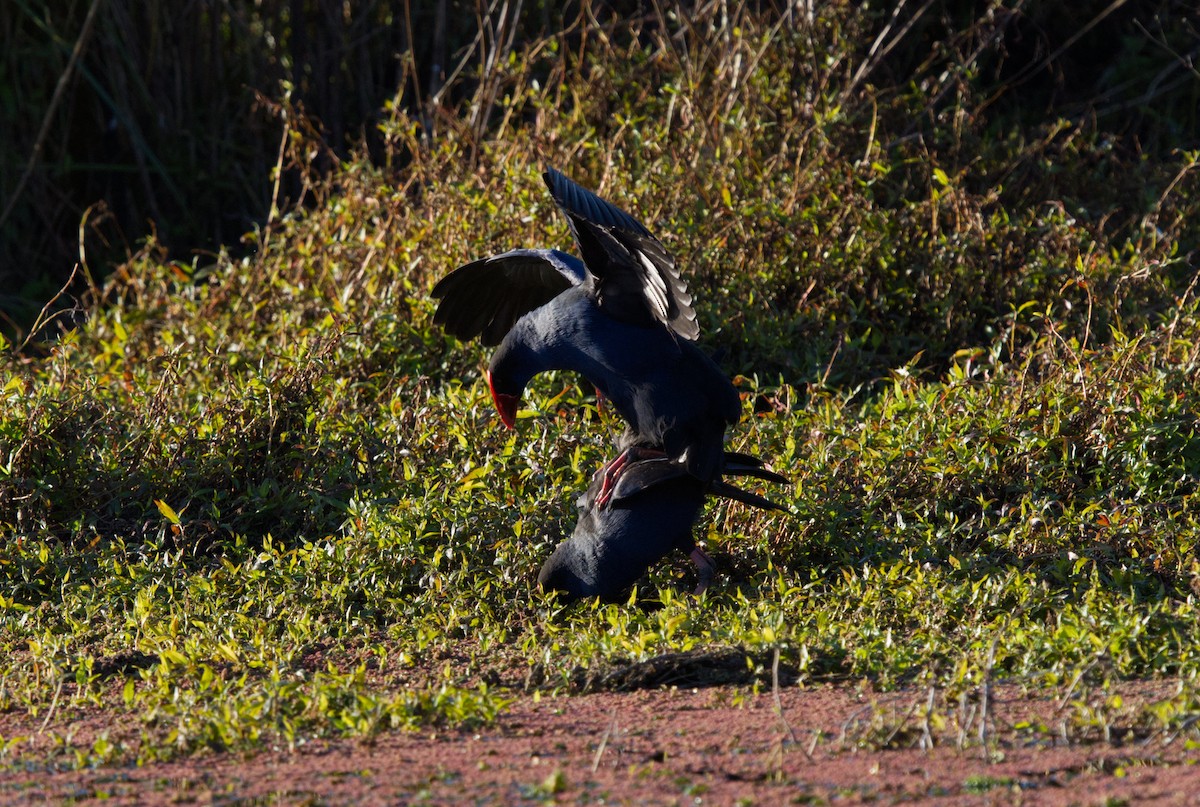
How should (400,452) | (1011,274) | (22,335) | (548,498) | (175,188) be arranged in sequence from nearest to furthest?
(548,498)
(400,452)
(1011,274)
(22,335)
(175,188)

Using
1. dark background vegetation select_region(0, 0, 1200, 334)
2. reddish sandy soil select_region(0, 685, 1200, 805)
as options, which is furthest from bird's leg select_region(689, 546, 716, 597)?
dark background vegetation select_region(0, 0, 1200, 334)

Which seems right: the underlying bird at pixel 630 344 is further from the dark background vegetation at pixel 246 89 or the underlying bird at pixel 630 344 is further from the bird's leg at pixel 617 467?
the dark background vegetation at pixel 246 89

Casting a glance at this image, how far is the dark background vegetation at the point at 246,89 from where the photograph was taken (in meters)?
7.54

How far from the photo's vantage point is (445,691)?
341 cm

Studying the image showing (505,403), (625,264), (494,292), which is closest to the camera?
(625,264)

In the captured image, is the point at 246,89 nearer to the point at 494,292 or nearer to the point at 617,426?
the point at 494,292

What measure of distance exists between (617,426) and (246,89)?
3.40 metres

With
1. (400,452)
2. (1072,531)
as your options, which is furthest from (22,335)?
(1072,531)

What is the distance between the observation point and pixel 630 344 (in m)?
4.09

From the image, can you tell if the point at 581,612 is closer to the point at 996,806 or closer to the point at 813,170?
the point at 996,806

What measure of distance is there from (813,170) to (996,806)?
3.94 meters

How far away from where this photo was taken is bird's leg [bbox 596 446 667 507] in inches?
168

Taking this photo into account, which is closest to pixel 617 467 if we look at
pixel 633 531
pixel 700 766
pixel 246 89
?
pixel 633 531

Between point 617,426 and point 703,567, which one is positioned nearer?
point 703,567
